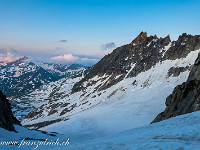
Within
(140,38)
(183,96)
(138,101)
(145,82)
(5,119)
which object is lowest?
(138,101)

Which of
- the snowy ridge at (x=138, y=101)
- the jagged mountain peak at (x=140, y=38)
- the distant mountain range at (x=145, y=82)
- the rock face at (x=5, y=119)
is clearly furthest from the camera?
the jagged mountain peak at (x=140, y=38)

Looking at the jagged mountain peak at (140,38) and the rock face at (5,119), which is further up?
the jagged mountain peak at (140,38)

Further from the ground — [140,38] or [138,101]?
[140,38]

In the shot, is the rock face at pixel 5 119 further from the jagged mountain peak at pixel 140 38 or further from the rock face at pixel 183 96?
the jagged mountain peak at pixel 140 38

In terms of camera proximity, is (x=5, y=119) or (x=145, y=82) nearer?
(x=5, y=119)

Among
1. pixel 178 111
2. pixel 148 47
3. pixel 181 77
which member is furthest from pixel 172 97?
pixel 148 47

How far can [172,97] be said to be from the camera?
82.2 ft

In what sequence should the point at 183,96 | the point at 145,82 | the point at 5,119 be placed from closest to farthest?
the point at 183,96 → the point at 5,119 → the point at 145,82

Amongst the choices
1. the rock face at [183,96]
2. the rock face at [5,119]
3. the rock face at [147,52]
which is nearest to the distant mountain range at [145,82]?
the rock face at [147,52]

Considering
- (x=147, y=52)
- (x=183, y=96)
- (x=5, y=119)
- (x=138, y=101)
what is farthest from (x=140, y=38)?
(x=5, y=119)

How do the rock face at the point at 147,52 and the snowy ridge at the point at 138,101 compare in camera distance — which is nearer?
the snowy ridge at the point at 138,101

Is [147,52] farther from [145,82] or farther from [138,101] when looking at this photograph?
[138,101]

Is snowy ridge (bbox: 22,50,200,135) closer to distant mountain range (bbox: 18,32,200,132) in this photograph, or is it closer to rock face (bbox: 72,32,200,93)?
distant mountain range (bbox: 18,32,200,132)

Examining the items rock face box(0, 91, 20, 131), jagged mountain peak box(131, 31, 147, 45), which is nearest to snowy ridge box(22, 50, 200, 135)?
rock face box(0, 91, 20, 131)
